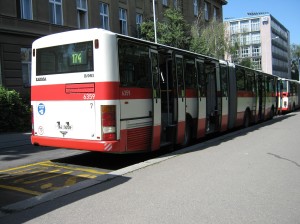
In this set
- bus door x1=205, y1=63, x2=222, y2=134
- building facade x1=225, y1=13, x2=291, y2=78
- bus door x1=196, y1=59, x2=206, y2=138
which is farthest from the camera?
building facade x1=225, y1=13, x2=291, y2=78

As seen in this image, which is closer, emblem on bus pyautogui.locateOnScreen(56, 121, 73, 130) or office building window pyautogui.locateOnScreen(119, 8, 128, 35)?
emblem on bus pyautogui.locateOnScreen(56, 121, 73, 130)

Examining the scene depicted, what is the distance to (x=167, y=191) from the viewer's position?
671 centimetres

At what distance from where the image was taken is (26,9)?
79.2 feet

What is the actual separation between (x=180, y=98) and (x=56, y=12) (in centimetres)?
1739

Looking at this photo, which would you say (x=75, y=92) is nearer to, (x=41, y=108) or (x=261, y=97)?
(x=41, y=108)

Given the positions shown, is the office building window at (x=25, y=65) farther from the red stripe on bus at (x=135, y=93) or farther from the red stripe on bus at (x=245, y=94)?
the red stripe on bus at (x=135, y=93)

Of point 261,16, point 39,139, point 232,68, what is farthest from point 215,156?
point 261,16

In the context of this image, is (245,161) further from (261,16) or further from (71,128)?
(261,16)

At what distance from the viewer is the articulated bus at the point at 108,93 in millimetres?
8695

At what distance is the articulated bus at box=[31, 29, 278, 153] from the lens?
28.5 feet

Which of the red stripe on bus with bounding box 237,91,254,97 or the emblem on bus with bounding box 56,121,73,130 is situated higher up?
the red stripe on bus with bounding box 237,91,254,97

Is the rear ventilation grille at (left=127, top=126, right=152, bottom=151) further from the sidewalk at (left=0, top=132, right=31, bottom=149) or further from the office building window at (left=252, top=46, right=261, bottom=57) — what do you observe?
the office building window at (left=252, top=46, right=261, bottom=57)

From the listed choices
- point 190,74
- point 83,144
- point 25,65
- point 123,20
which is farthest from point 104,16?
point 83,144

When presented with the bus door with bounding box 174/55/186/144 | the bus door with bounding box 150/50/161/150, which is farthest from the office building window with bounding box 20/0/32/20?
the bus door with bounding box 150/50/161/150
